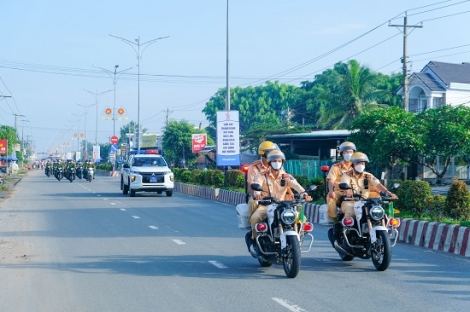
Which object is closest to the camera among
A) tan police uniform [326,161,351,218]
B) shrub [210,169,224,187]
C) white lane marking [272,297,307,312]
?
white lane marking [272,297,307,312]

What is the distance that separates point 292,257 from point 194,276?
4.86 ft

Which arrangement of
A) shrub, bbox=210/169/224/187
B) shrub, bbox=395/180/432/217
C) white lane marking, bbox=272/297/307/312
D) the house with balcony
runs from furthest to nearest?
1. the house with balcony
2. shrub, bbox=210/169/224/187
3. shrub, bbox=395/180/432/217
4. white lane marking, bbox=272/297/307/312

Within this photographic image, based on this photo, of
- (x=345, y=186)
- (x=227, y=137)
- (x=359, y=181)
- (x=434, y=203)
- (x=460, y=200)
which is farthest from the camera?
(x=227, y=137)

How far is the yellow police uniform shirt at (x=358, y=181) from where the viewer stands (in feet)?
37.9

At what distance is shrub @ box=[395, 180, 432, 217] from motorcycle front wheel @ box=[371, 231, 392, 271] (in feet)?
20.6

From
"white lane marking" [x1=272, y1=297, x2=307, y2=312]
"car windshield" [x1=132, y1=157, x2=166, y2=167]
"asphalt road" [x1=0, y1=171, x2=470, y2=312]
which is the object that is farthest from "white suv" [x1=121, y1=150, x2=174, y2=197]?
"white lane marking" [x1=272, y1=297, x2=307, y2=312]

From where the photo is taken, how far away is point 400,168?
4047cm

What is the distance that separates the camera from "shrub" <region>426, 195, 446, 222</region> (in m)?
15.9

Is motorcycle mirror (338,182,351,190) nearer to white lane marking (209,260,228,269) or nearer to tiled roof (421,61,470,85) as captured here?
white lane marking (209,260,228,269)

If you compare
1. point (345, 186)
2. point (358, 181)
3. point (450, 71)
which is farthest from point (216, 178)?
point (450, 71)

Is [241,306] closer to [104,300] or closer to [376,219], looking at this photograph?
[104,300]

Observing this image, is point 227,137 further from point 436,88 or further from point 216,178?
point 436,88

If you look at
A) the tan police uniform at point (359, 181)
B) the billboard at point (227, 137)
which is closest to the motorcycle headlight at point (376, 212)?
the tan police uniform at point (359, 181)

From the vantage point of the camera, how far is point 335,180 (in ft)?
39.2
